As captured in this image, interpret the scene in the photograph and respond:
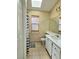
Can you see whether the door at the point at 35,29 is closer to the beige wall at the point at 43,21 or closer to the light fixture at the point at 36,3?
the beige wall at the point at 43,21

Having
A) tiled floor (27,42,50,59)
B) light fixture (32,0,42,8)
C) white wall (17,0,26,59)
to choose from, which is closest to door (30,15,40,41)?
light fixture (32,0,42,8)

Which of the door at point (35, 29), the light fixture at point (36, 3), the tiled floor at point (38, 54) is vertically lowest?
the tiled floor at point (38, 54)

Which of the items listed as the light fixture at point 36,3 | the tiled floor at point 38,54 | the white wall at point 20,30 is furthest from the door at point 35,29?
the white wall at point 20,30

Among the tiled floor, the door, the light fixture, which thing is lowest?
the tiled floor

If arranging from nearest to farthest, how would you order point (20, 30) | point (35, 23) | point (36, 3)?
point (20, 30) < point (36, 3) < point (35, 23)

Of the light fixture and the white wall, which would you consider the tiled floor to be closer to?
the white wall

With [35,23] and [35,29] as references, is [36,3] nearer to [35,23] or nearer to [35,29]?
[35,23]

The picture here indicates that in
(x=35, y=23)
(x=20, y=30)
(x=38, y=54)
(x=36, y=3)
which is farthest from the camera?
(x=35, y=23)

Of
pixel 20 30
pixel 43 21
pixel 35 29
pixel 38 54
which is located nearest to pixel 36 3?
pixel 43 21

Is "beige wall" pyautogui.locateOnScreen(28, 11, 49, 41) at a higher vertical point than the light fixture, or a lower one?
lower

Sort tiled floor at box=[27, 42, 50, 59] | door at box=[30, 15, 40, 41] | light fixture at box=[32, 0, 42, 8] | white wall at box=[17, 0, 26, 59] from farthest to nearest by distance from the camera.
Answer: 1. door at box=[30, 15, 40, 41]
2. light fixture at box=[32, 0, 42, 8]
3. tiled floor at box=[27, 42, 50, 59]
4. white wall at box=[17, 0, 26, 59]

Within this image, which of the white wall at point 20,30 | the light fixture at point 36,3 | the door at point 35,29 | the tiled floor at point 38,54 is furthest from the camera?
the door at point 35,29
